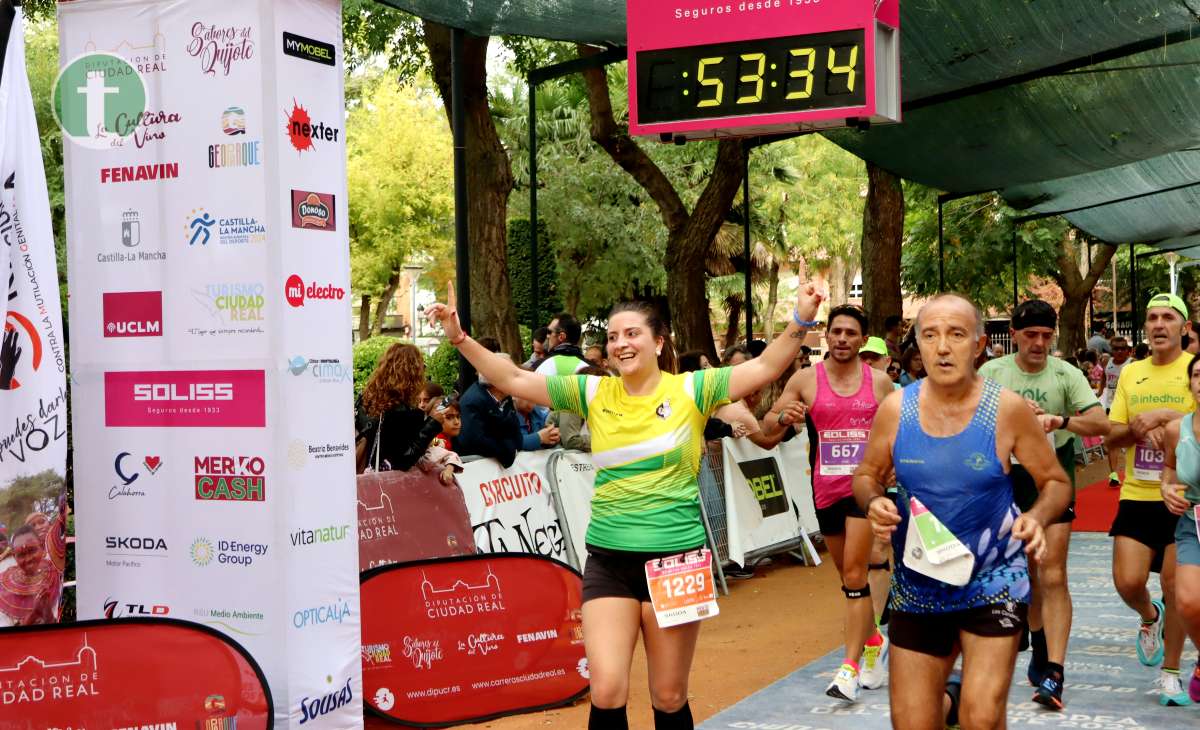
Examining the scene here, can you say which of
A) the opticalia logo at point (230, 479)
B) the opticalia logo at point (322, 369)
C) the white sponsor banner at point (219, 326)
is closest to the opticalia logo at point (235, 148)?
the white sponsor banner at point (219, 326)

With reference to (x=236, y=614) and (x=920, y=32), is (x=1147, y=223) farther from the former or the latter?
(x=236, y=614)

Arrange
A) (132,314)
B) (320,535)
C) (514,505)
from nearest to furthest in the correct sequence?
(320,535)
(132,314)
(514,505)

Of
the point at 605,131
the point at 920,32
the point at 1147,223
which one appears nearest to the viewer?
the point at 920,32

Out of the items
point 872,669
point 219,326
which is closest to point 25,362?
point 219,326

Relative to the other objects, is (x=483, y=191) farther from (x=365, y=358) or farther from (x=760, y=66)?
(x=365, y=358)

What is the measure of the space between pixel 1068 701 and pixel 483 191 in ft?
33.2

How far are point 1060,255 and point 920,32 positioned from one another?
2732cm

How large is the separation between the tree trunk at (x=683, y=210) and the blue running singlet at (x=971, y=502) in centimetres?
1420

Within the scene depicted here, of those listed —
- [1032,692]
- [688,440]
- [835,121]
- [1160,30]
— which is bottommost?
[1032,692]

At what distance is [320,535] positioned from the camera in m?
6.73

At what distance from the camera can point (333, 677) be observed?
6.79 metres

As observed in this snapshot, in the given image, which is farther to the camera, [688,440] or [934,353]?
[688,440]

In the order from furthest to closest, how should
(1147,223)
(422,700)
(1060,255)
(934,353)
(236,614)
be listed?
(1060,255) → (1147,223) → (422,700) → (236,614) → (934,353)

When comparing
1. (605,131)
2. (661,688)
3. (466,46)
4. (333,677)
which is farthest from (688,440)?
(605,131)
